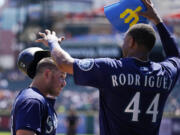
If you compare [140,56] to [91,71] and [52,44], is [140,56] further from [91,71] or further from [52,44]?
[52,44]

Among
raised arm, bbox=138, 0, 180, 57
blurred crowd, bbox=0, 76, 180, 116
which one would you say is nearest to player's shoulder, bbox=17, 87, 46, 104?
raised arm, bbox=138, 0, 180, 57

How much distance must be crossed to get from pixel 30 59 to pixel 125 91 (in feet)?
3.99

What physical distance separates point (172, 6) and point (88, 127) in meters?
30.2

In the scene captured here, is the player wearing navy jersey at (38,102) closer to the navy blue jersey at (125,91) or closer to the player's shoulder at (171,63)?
the navy blue jersey at (125,91)

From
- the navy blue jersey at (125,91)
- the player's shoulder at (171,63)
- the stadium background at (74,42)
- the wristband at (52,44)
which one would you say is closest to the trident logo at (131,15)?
the player's shoulder at (171,63)

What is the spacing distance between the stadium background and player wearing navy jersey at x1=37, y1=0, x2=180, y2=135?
2014cm

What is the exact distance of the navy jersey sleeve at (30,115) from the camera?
429cm

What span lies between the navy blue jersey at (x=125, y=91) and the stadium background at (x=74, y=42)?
20165 millimetres

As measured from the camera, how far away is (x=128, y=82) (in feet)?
13.2

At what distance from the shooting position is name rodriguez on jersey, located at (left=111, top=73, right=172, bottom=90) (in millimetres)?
3992

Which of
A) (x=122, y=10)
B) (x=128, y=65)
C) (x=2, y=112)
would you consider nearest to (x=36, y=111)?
(x=128, y=65)

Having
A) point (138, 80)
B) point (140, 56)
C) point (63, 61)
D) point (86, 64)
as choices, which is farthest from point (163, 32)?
point (63, 61)

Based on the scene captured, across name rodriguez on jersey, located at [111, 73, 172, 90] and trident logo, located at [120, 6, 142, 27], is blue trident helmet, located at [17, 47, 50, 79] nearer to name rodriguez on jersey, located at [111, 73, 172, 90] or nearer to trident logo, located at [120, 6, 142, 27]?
trident logo, located at [120, 6, 142, 27]

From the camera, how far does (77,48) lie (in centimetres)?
4275
